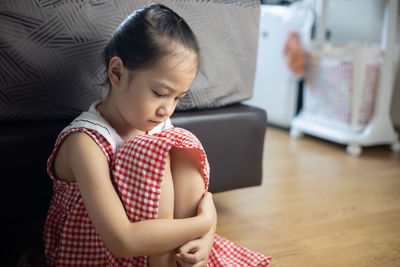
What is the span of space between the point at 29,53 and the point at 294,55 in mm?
1515

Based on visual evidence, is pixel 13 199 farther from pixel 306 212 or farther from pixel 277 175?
pixel 277 175

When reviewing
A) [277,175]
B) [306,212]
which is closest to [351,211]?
[306,212]

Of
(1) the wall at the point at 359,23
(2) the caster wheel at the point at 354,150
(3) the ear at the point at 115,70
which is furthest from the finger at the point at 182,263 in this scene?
(1) the wall at the point at 359,23

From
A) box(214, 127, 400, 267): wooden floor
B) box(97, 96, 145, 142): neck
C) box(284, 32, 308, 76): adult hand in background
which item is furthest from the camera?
box(284, 32, 308, 76): adult hand in background

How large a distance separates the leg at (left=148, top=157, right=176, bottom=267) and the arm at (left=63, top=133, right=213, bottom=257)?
2cm

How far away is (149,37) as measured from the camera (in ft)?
2.35

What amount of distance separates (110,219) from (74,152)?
0.42 ft

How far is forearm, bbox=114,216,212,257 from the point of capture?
67cm

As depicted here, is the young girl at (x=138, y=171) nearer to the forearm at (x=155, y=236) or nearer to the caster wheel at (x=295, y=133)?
the forearm at (x=155, y=236)

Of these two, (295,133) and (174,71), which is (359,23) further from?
(174,71)

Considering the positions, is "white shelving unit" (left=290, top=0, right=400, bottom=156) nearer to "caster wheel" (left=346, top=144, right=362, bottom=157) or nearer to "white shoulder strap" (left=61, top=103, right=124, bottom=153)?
"caster wheel" (left=346, top=144, right=362, bottom=157)

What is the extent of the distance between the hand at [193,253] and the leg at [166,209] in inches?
0.6

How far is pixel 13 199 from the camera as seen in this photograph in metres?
0.86

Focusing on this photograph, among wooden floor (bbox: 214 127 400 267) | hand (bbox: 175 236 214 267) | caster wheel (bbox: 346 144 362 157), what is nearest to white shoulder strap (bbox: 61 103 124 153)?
hand (bbox: 175 236 214 267)
